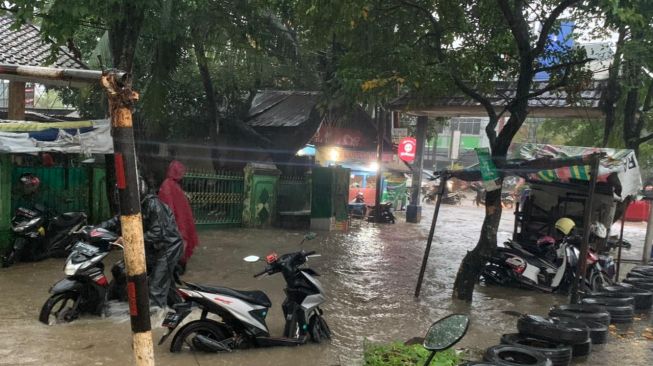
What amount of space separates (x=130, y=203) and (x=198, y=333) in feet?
9.02

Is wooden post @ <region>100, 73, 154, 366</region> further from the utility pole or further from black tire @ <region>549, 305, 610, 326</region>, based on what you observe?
black tire @ <region>549, 305, 610, 326</region>

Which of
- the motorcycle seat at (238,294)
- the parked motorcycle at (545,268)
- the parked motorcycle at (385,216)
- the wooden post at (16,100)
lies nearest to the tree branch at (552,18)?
the parked motorcycle at (545,268)

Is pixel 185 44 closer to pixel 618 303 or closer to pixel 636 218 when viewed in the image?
pixel 618 303

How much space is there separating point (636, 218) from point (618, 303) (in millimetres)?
22197

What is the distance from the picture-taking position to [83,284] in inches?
220

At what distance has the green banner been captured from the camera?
7.29 m

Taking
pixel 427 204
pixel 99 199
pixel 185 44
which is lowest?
pixel 427 204

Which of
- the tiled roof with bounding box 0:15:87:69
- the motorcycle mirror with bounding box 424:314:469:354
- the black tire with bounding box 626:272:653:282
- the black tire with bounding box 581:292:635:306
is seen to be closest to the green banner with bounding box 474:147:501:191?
the black tire with bounding box 581:292:635:306

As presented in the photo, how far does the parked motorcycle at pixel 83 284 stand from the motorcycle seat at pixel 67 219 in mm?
3076

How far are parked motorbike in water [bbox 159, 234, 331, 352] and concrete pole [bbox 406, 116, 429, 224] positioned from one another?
13542mm

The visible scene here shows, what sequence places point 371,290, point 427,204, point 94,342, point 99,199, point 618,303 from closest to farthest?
point 94,342, point 618,303, point 371,290, point 99,199, point 427,204

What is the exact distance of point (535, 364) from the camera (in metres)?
4.59

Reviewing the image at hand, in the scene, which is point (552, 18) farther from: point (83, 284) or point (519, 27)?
point (83, 284)

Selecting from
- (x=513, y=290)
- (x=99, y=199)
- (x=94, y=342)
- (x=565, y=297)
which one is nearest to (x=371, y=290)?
(x=513, y=290)
